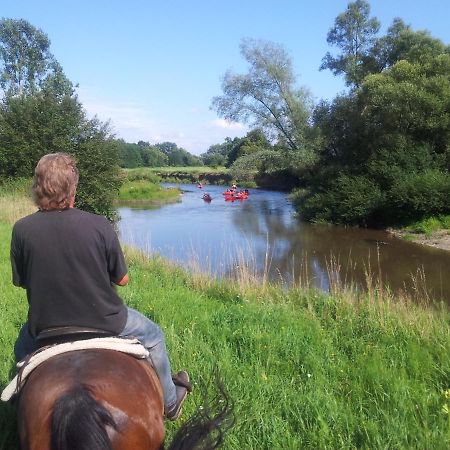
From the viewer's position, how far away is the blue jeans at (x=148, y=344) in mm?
2998

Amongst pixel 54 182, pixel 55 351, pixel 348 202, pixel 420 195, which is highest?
pixel 54 182

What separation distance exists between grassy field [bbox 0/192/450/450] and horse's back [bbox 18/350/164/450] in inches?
43.1

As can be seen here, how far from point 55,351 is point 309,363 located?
270cm

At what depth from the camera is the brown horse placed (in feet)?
6.99

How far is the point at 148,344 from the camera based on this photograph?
3.08 metres

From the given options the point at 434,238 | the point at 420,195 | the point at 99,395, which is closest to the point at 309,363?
the point at 99,395

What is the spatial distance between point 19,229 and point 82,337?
27.3 inches

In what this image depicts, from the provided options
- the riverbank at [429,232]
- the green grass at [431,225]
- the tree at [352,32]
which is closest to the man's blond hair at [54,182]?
the riverbank at [429,232]

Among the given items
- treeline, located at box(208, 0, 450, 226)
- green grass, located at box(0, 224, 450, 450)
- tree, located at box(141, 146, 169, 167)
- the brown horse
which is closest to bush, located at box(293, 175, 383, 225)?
treeline, located at box(208, 0, 450, 226)

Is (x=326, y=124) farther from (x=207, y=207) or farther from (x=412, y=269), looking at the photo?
(x=412, y=269)

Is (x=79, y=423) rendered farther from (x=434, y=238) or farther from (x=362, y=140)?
(x=362, y=140)

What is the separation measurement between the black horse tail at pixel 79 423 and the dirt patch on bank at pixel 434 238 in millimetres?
19293

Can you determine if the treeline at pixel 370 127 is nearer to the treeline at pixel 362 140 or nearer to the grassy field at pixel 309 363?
the treeline at pixel 362 140

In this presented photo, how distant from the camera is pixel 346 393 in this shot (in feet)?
13.5
